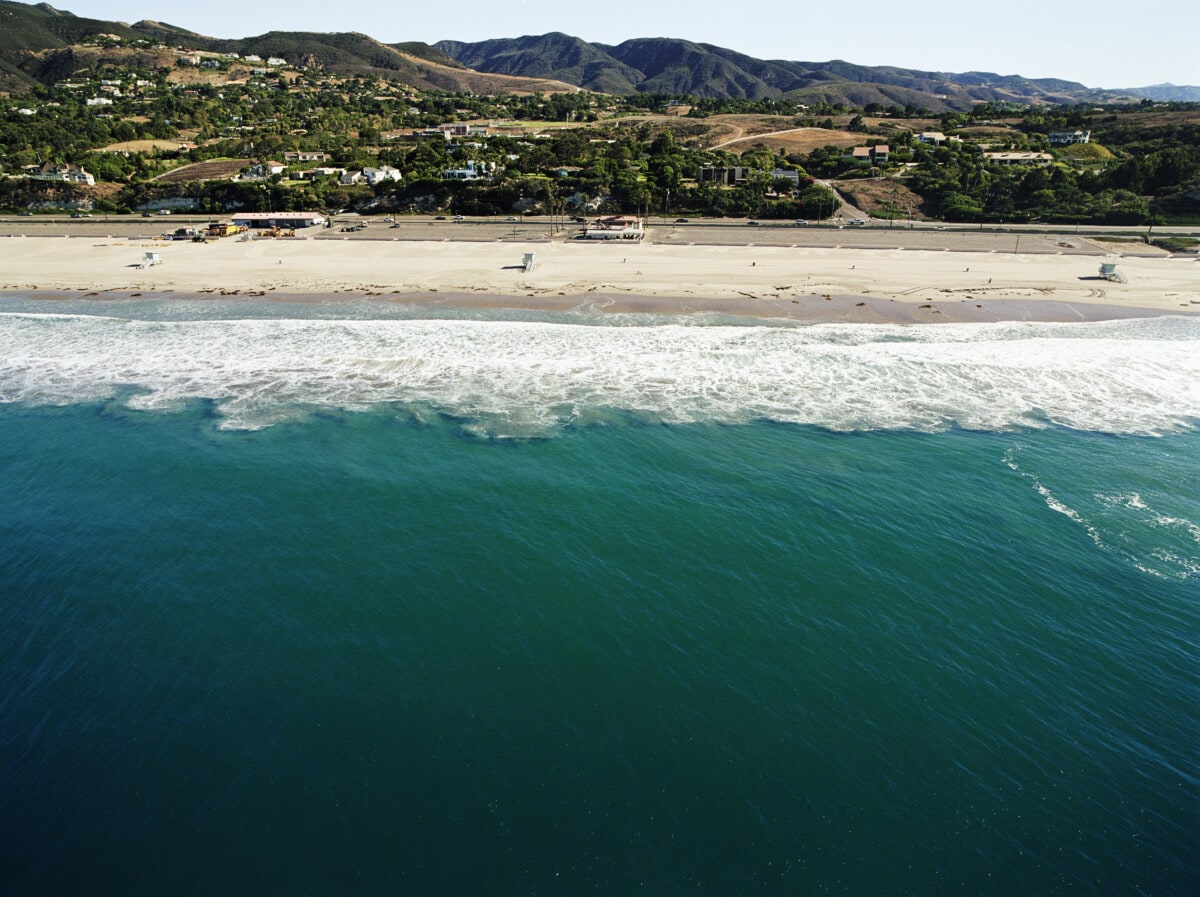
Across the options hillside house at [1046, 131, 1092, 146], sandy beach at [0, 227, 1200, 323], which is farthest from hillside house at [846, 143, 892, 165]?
sandy beach at [0, 227, 1200, 323]

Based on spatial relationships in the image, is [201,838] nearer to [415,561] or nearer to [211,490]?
[415,561]

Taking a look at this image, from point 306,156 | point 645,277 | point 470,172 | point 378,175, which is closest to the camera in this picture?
point 645,277

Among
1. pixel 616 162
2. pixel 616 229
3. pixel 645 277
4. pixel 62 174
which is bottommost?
pixel 645 277

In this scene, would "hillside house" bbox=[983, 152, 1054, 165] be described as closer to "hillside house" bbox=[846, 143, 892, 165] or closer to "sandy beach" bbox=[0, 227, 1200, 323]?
"hillside house" bbox=[846, 143, 892, 165]

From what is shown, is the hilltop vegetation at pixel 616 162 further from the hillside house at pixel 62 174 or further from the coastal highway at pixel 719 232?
the coastal highway at pixel 719 232

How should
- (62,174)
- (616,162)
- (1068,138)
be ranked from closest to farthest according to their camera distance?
(62,174) → (616,162) → (1068,138)

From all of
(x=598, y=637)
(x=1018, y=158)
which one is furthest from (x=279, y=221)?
(x=1018, y=158)

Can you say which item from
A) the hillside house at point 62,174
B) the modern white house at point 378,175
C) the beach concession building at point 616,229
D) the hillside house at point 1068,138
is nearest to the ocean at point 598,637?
the beach concession building at point 616,229

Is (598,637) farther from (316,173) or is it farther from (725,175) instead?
(316,173)
